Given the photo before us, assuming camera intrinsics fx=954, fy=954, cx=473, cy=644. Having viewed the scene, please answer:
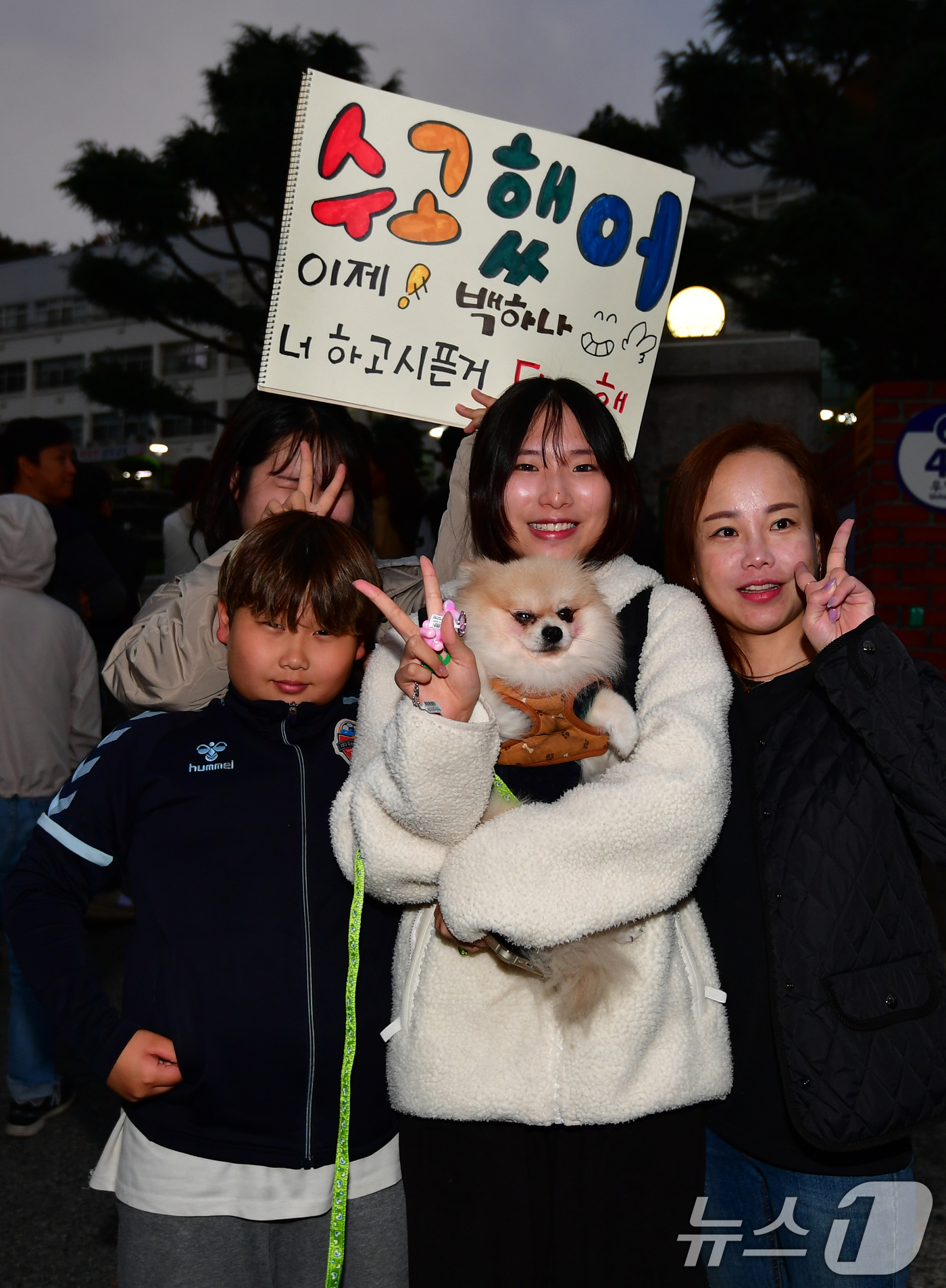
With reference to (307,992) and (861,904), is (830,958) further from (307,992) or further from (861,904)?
(307,992)

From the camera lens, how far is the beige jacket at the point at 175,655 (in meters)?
1.97

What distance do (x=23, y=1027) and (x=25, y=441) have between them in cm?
264

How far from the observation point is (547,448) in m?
2.03

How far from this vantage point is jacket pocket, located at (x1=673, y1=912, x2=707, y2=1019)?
1.65 m

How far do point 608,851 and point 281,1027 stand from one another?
69 centimetres

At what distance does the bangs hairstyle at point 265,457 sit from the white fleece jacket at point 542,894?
93cm

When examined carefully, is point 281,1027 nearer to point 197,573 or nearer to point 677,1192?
point 677,1192

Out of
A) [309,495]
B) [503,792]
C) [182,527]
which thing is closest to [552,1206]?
[503,792]

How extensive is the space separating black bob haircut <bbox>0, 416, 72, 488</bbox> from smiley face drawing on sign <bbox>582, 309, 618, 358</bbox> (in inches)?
114

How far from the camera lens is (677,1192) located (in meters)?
1.63

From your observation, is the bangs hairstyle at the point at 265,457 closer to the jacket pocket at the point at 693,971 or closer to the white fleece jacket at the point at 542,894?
the white fleece jacket at the point at 542,894

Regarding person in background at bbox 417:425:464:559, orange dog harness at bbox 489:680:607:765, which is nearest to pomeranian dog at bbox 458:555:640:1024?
orange dog harness at bbox 489:680:607:765

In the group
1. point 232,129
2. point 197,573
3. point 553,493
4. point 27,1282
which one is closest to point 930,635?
point 553,493

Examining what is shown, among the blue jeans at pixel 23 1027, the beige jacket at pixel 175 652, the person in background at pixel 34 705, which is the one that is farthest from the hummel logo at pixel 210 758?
the person in background at pixel 34 705
